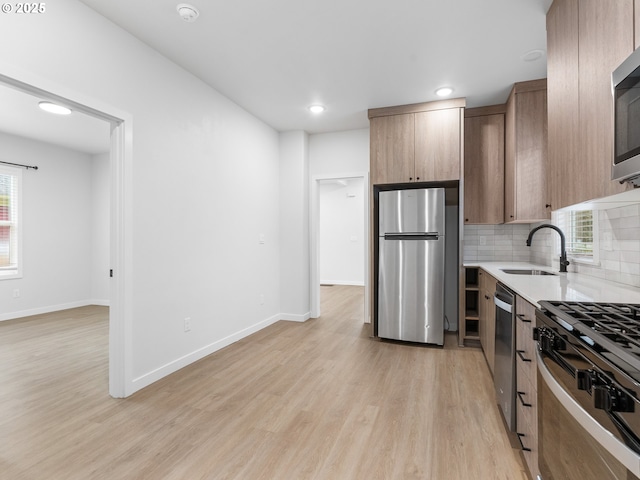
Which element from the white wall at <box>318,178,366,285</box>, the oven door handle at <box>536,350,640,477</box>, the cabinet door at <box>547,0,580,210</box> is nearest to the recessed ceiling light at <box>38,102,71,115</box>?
the cabinet door at <box>547,0,580,210</box>

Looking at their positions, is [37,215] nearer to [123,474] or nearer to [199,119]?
[199,119]

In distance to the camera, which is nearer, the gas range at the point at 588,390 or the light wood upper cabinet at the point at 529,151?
the gas range at the point at 588,390

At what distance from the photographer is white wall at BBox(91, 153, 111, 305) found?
5.87 meters

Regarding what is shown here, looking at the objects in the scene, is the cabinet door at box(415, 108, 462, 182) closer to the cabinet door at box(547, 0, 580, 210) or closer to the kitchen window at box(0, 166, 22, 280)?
the cabinet door at box(547, 0, 580, 210)

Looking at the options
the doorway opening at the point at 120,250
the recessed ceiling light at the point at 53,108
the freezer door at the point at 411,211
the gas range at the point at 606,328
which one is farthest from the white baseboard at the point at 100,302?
the gas range at the point at 606,328

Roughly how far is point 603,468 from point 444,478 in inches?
40.8

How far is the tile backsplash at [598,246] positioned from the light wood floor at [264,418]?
1171mm

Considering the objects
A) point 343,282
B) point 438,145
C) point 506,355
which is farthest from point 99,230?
point 506,355

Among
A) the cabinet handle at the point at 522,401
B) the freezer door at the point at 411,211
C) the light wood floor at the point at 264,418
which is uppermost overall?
the freezer door at the point at 411,211

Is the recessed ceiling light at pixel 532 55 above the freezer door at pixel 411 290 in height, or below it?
above

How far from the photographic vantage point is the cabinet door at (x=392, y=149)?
3.71 metres

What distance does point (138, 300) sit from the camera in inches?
99.6

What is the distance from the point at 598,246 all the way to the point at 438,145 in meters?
1.78

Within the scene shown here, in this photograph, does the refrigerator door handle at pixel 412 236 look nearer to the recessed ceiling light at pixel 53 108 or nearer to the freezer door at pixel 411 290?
the freezer door at pixel 411 290
